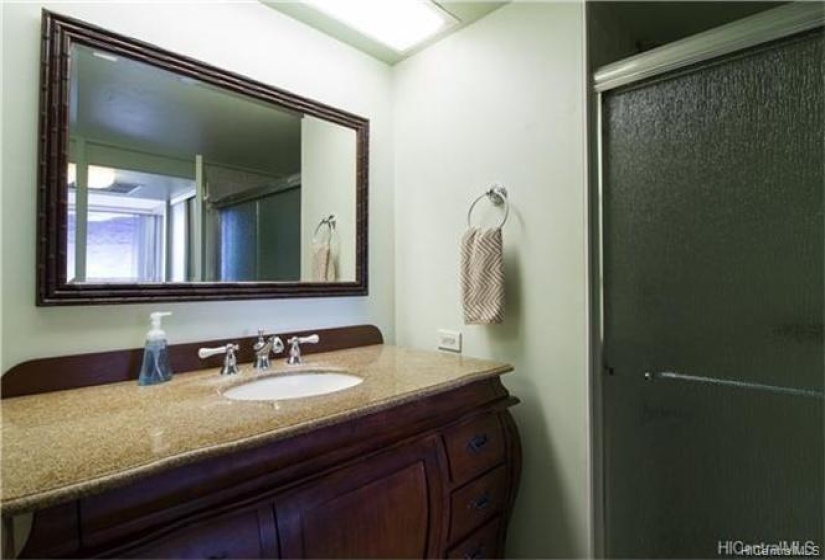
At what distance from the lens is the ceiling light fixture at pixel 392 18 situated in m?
1.51

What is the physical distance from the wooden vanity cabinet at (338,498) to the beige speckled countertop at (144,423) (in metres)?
0.04

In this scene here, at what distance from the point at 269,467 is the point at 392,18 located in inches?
63.5

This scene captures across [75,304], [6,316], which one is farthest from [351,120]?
[6,316]

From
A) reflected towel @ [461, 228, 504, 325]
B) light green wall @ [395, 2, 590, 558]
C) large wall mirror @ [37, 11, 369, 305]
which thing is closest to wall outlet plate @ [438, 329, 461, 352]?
light green wall @ [395, 2, 590, 558]

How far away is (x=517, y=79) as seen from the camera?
4.97 feet

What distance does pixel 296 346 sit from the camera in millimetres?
1468

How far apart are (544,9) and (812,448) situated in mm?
1518

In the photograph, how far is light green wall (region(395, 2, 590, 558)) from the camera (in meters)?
1.37

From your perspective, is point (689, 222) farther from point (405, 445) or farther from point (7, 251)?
point (7, 251)

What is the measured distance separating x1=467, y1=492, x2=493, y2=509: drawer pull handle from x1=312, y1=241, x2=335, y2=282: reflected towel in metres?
0.96

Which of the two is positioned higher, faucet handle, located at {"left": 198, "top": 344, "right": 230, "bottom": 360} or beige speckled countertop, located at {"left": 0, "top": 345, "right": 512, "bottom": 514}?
faucet handle, located at {"left": 198, "top": 344, "right": 230, "bottom": 360}

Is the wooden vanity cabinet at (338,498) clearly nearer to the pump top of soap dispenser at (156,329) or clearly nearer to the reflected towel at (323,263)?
the pump top of soap dispenser at (156,329)

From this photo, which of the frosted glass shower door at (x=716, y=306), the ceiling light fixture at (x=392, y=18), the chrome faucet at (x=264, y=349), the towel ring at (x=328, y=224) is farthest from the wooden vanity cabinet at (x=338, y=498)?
the ceiling light fixture at (x=392, y=18)

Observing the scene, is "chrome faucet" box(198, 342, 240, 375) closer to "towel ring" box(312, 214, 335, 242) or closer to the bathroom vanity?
the bathroom vanity
